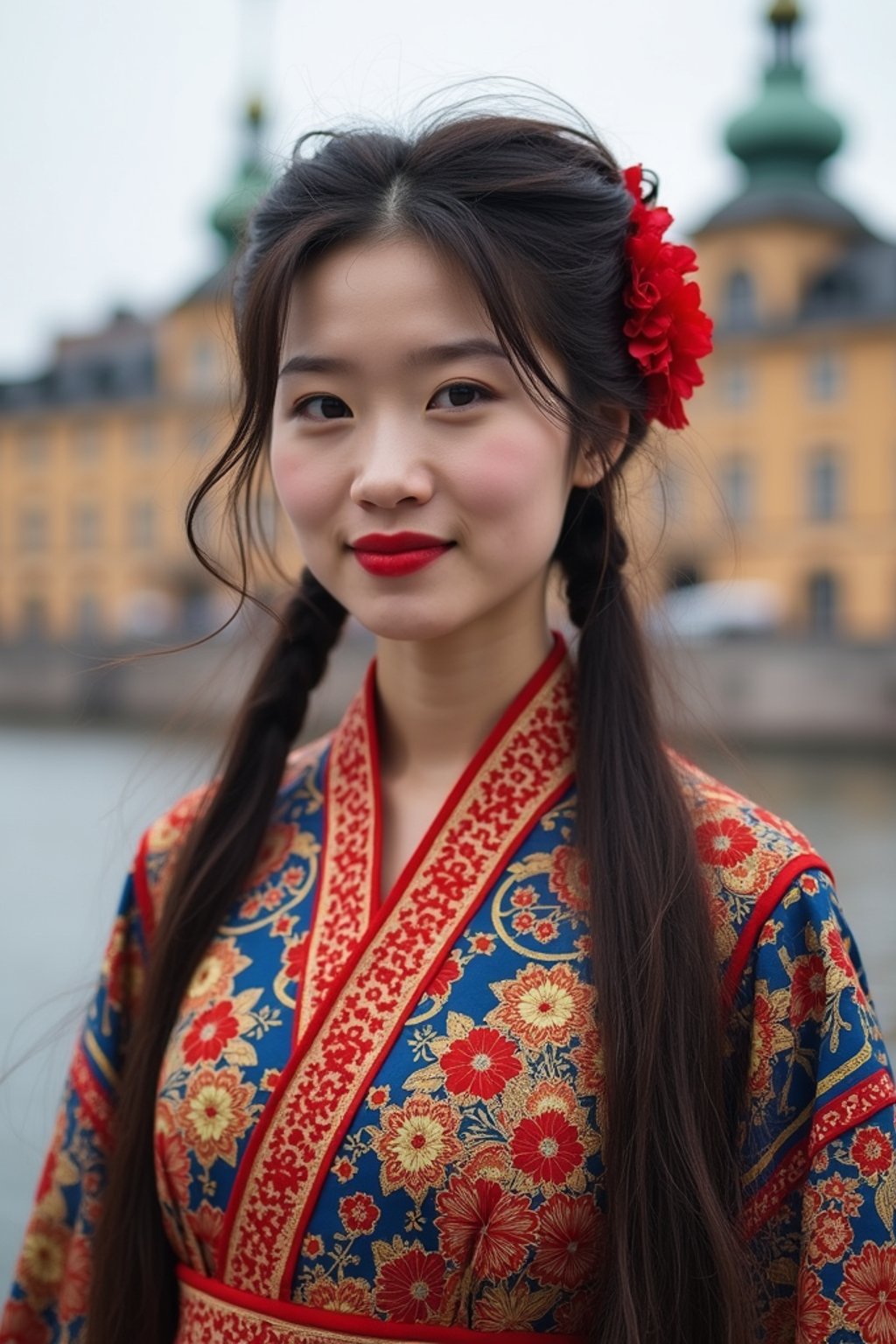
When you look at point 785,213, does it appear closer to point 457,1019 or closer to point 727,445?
point 727,445

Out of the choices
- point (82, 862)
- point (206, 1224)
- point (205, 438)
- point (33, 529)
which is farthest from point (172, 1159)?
point (33, 529)

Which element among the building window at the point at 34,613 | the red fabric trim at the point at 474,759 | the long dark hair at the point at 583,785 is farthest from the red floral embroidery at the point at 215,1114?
the building window at the point at 34,613

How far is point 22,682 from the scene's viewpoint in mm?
27109

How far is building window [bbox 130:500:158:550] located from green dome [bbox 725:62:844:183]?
1357cm

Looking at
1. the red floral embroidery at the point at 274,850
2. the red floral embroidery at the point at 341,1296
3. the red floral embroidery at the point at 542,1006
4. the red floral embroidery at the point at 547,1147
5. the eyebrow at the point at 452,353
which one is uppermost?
the eyebrow at the point at 452,353

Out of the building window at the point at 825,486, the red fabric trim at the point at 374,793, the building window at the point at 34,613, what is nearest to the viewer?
the red fabric trim at the point at 374,793

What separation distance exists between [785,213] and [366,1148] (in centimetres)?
2734

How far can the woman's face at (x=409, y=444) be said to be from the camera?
136 cm

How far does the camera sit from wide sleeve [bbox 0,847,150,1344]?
5.23 feet

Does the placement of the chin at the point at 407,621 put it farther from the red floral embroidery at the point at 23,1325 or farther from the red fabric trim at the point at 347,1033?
the red floral embroidery at the point at 23,1325

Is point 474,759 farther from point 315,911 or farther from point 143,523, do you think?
point 143,523

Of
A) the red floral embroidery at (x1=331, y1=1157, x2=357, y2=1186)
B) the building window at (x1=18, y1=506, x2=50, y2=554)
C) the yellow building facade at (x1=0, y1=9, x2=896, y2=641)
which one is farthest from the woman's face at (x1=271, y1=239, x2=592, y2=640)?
the building window at (x1=18, y1=506, x2=50, y2=554)

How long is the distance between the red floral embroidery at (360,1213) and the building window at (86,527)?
34.1 meters

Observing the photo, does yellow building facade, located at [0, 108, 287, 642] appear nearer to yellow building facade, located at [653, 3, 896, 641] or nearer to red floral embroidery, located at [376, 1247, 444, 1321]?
yellow building facade, located at [653, 3, 896, 641]
